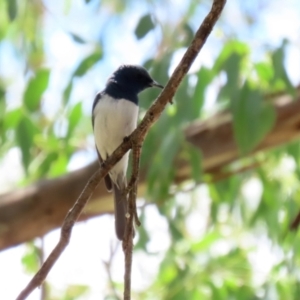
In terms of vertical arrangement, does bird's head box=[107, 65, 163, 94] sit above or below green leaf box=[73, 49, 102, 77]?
below

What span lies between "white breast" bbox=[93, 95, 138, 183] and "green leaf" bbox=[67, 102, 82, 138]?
254 mm

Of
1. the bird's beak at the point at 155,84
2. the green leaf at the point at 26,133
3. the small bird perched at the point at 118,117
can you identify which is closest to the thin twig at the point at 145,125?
the small bird perched at the point at 118,117

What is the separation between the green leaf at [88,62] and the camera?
288 centimetres

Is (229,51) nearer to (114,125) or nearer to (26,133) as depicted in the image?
(114,125)

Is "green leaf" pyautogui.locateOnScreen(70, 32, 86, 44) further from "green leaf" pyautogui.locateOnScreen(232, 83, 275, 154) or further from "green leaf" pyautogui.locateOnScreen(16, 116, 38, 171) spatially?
"green leaf" pyautogui.locateOnScreen(232, 83, 275, 154)

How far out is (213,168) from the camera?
3.20 metres

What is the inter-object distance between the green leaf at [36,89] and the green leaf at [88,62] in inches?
5.1

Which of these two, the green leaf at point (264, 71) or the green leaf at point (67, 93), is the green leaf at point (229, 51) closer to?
the green leaf at point (264, 71)

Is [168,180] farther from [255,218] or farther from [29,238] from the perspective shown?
[29,238]

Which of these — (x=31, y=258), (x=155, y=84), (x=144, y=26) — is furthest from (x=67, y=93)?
(x=31, y=258)

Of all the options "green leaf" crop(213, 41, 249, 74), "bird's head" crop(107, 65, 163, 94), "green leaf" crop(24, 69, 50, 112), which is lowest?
"bird's head" crop(107, 65, 163, 94)

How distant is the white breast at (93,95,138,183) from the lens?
2502mm

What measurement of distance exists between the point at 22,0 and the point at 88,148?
37.6 inches

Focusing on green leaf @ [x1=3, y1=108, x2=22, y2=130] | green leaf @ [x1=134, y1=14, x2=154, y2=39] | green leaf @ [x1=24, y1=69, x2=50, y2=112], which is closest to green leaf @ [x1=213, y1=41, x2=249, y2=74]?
green leaf @ [x1=134, y1=14, x2=154, y2=39]
